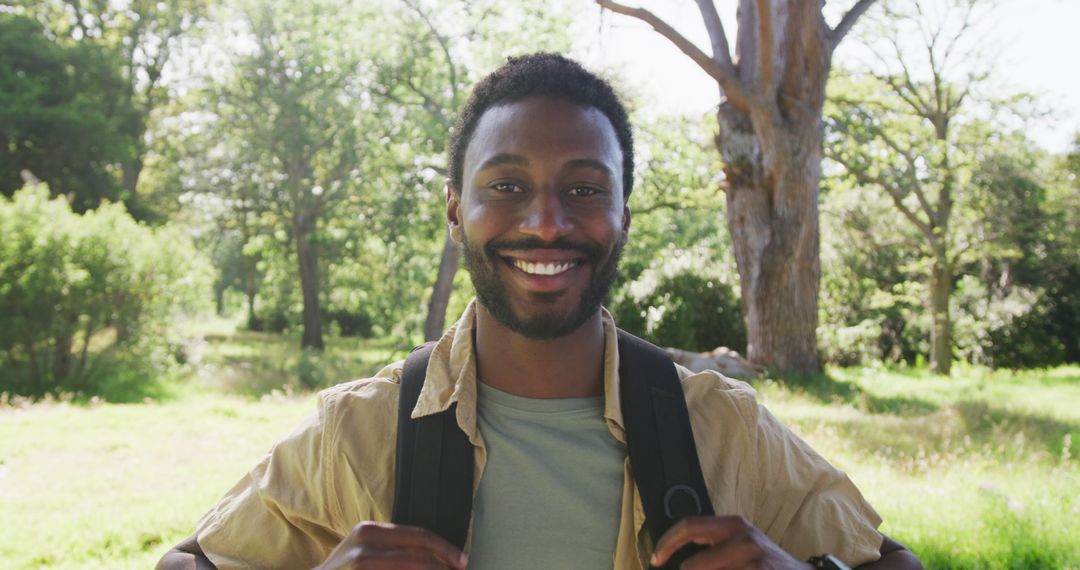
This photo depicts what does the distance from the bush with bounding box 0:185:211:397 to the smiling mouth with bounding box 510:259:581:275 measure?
45.4 ft

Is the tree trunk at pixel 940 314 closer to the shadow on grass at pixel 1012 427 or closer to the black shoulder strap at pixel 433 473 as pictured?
the shadow on grass at pixel 1012 427

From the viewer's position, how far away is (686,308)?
1680 cm

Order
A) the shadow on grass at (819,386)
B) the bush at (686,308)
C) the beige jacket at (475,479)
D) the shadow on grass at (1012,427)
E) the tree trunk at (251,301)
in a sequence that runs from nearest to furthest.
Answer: the beige jacket at (475,479) → the shadow on grass at (1012,427) → the shadow on grass at (819,386) → the bush at (686,308) → the tree trunk at (251,301)

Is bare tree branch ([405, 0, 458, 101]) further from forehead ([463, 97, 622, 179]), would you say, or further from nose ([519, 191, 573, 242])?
nose ([519, 191, 573, 242])

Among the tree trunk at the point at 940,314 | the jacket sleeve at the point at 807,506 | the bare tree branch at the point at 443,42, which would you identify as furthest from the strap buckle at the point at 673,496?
the tree trunk at the point at 940,314

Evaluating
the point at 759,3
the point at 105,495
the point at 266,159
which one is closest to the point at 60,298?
the point at 105,495

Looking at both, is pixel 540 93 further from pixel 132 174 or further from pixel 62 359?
pixel 132 174

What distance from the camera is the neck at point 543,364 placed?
1853mm

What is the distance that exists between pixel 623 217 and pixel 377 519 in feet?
2.84

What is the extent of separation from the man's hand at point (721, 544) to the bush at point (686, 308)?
50.6 feet

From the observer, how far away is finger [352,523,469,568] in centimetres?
147

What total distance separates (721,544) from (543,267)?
0.65 m

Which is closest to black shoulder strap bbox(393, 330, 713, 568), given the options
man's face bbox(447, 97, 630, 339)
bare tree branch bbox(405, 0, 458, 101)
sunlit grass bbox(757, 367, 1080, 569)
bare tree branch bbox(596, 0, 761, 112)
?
man's face bbox(447, 97, 630, 339)

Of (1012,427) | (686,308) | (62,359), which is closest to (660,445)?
(1012,427)
